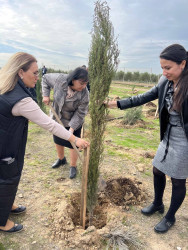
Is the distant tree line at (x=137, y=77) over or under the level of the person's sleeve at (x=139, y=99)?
over

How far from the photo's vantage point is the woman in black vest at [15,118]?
2039 millimetres

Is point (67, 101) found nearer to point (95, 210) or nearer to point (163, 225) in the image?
point (95, 210)

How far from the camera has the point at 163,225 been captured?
2.77 meters

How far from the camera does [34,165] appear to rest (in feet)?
14.8

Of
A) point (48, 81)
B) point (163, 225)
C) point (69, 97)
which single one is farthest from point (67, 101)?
point (163, 225)

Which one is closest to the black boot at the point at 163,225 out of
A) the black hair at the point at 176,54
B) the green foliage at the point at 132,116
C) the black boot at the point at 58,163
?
the black hair at the point at 176,54

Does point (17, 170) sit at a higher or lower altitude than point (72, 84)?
lower

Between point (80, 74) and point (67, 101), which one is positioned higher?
point (80, 74)

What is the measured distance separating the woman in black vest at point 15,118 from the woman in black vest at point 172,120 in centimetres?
95

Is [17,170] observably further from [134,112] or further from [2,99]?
[134,112]

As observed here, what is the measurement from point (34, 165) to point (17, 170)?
7.21ft

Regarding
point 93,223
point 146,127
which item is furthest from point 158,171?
point 146,127

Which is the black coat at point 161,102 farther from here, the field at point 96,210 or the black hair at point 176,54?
the field at point 96,210

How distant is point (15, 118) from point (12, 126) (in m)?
0.10
